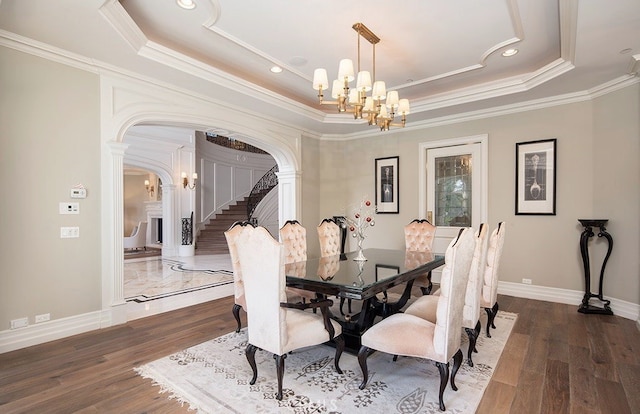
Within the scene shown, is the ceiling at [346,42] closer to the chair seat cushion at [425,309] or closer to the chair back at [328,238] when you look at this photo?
the chair back at [328,238]

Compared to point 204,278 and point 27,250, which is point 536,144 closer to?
point 204,278

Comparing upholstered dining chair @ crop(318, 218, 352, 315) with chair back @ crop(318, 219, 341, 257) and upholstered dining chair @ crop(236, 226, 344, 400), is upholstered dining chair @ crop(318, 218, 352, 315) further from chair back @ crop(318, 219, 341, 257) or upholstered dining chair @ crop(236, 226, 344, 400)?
upholstered dining chair @ crop(236, 226, 344, 400)

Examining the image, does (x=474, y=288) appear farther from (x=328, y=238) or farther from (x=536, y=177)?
(x=536, y=177)

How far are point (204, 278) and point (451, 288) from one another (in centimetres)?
503

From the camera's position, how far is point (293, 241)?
156 inches

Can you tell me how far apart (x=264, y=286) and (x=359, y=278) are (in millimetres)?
827

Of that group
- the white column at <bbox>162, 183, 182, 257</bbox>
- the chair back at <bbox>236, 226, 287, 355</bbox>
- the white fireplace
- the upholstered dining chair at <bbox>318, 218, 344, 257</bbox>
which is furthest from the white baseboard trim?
the white fireplace

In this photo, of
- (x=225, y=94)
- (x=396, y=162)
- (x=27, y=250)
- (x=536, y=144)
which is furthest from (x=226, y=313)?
(x=536, y=144)

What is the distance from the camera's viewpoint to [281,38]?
10.9 ft

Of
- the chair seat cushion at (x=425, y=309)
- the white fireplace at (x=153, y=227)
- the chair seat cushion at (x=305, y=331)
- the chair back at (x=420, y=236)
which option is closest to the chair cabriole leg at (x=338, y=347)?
Answer: the chair seat cushion at (x=305, y=331)

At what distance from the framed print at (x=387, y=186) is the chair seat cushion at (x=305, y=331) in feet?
12.8

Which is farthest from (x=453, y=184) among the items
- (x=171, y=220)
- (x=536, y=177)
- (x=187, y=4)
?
(x=171, y=220)

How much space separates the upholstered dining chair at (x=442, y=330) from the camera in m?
1.99

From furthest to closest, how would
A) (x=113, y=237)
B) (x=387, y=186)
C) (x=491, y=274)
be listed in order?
(x=387, y=186)
(x=113, y=237)
(x=491, y=274)
